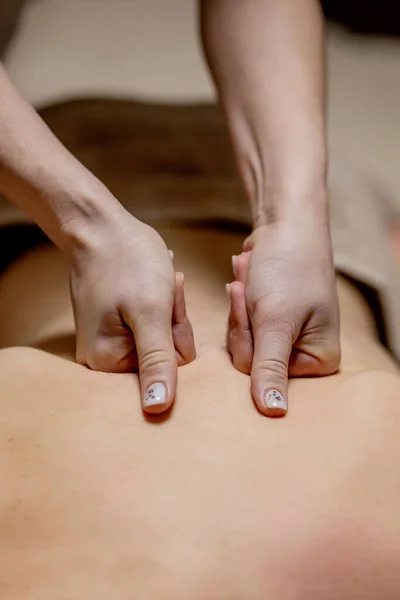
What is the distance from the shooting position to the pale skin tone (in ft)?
2.72

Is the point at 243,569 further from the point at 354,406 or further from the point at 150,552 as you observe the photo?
the point at 354,406

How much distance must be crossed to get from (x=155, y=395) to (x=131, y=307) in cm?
12

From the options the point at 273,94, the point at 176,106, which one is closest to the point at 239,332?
the point at 273,94

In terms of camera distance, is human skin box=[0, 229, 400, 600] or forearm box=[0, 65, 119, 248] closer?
human skin box=[0, 229, 400, 600]

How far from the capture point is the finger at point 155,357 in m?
0.76

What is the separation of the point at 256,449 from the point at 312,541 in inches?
4.3

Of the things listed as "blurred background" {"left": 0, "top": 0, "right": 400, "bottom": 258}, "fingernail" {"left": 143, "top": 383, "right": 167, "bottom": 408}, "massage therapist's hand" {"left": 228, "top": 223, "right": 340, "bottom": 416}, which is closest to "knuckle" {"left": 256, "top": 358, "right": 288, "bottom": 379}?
"massage therapist's hand" {"left": 228, "top": 223, "right": 340, "bottom": 416}

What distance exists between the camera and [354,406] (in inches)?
30.1

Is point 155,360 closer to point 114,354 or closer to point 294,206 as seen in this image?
point 114,354

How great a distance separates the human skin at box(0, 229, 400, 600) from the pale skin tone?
38 millimetres

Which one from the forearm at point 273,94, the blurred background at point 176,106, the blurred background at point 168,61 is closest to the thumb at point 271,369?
the forearm at point 273,94

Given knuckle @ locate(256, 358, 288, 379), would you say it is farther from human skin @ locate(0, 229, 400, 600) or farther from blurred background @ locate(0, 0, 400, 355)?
blurred background @ locate(0, 0, 400, 355)

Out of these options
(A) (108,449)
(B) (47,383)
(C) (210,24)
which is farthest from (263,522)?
(C) (210,24)

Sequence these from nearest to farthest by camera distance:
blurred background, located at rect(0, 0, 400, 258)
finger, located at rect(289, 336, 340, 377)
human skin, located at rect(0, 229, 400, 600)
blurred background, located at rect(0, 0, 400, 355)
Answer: human skin, located at rect(0, 229, 400, 600) → finger, located at rect(289, 336, 340, 377) → blurred background, located at rect(0, 0, 400, 355) → blurred background, located at rect(0, 0, 400, 258)
